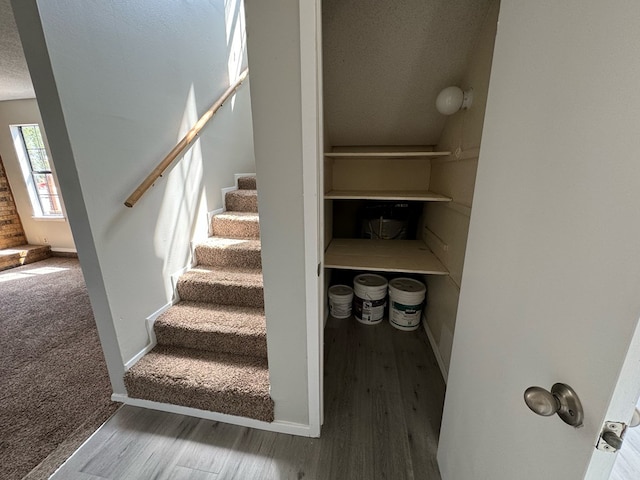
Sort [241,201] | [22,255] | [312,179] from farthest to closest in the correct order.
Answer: [22,255]
[241,201]
[312,179]

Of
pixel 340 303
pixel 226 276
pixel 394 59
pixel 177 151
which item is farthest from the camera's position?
pixel 340 303

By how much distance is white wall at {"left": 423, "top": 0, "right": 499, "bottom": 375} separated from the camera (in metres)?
1.29

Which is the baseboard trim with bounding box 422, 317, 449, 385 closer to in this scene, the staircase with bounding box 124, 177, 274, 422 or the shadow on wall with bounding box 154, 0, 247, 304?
the staircase with bounding box 124, 177, 274, 422

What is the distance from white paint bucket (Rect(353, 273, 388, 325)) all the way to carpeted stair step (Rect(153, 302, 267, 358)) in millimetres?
880

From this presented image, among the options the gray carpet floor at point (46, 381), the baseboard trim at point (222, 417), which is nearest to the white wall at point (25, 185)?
the gray carpet floor at point (46, 381)

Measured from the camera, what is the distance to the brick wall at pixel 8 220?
3.87 meters

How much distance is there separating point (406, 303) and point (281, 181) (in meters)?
1.58

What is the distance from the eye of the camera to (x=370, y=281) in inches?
88.3

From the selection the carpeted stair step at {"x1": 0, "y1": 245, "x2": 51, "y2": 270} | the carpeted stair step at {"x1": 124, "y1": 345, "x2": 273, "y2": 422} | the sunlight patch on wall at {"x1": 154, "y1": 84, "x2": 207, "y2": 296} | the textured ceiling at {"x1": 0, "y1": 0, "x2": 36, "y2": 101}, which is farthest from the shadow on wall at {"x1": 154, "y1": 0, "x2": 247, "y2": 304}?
the carpeted stair step at {"x1": 0, "y1": 245, "x2": 51, "y2": 270}

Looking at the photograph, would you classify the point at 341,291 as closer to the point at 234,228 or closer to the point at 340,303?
the point at 340,303

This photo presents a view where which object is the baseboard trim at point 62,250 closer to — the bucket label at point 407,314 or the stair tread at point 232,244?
the stair tread at point 232,244

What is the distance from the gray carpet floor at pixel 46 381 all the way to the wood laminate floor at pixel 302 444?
0.15 m

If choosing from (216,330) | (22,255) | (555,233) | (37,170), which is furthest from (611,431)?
(37,170)

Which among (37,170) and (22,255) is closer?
(22,255)
